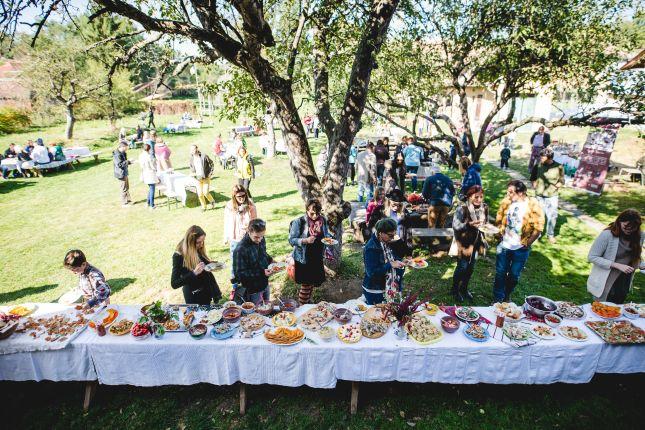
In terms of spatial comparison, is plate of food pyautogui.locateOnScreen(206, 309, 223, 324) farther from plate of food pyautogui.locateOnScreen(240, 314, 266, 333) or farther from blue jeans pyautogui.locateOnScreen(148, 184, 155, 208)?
blue jeans pyautogui.locateOnScreen(148, 184, 155, 208)

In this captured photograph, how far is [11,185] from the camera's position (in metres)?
14.6

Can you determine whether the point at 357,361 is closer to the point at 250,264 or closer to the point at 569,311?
the point at 250,264

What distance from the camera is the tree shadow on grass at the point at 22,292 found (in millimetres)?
6621

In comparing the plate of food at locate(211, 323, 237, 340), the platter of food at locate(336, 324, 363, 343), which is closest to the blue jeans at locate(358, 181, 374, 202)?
the platter of food at locate(336, 324, 363, 343)

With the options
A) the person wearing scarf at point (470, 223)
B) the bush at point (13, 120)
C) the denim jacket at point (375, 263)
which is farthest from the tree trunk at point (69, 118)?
the person wearing scarf at point (470, 223)

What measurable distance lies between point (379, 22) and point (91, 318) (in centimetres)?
558

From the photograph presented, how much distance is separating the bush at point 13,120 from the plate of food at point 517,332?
35355 millimetres

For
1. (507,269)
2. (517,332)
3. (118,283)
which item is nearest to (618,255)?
(507,269)

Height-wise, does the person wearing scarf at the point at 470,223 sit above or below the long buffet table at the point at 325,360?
above

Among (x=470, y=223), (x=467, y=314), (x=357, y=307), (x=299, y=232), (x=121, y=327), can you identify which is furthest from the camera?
(x=470, y=223)

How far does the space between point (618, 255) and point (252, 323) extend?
15.6 feet

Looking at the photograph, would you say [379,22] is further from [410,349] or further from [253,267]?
[410,349]

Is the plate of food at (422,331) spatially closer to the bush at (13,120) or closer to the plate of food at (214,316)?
the plate of food at (214,316)

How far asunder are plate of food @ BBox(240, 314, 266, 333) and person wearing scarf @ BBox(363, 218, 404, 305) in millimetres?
1488
